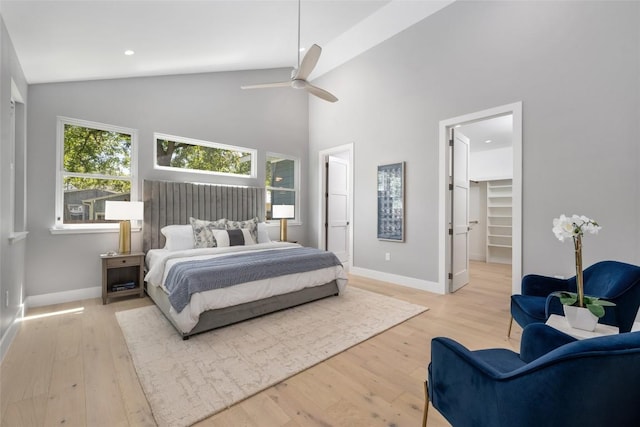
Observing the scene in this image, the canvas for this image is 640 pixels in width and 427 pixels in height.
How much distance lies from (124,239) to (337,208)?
3923 mm

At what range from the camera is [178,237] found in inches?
155

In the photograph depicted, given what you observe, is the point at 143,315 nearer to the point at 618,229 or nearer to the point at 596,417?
the point at 596,417

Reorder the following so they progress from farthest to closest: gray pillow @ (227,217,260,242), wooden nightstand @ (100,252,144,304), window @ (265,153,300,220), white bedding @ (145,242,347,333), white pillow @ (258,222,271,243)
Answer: window @ (265,153,300,220) < white pillow @ (258,222,271,243) < gray pillow @ (227,217,260,242) < wooden nightstand @ (100,252,144,304) < white bedding @ (145,242,347,333)

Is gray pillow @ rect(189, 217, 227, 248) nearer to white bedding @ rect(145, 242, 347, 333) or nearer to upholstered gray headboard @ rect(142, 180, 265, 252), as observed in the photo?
white bedding @ rect(145, 242, 347, 333)

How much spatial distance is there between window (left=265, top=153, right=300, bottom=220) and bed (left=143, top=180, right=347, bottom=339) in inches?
A: 19.4

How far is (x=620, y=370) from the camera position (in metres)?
0.81

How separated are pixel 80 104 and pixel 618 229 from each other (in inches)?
250

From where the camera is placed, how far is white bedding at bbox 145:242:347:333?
8.27 ft

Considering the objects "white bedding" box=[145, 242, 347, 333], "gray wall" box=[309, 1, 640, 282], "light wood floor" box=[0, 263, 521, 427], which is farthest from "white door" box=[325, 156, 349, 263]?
"light wood floor" box=[0, 263, 521, 427]

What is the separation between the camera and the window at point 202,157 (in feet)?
14.7

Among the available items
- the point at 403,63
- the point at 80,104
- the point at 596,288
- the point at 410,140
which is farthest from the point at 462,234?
the point at 80,104

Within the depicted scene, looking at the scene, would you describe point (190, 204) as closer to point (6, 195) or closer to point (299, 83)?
point (6, 195)

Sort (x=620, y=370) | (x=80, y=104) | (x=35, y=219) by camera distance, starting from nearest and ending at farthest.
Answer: (x=620, y=370), (x=35, y=219), (x=80, y=104)

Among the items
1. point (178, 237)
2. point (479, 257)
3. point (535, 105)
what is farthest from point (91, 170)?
point (479, 257)
